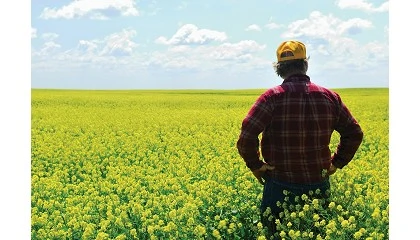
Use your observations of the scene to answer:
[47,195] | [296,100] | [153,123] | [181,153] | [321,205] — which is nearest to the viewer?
[296,100]

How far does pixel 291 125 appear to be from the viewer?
4.21m

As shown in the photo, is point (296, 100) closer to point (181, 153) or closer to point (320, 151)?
point (320, 151)

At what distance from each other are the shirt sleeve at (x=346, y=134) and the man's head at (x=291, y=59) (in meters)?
0.42

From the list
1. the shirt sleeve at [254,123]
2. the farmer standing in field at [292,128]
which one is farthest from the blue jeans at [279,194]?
the shirt sleeve at [254,123]

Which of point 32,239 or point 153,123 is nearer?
point 32,239

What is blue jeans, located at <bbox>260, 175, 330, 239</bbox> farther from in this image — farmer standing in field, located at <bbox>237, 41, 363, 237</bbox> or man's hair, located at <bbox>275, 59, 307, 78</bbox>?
man's hair, located at <bbox>275, 59, 307, 78</bbox>

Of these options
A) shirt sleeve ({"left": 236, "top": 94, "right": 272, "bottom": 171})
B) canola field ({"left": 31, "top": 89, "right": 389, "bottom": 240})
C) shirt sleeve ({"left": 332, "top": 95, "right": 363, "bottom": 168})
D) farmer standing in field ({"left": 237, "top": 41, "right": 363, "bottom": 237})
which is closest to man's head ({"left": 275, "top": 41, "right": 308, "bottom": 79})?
farmer standing in field ({"left": 237, "top": 41, "right": 363, "bottom": 237})

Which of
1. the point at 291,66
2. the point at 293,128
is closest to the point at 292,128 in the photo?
the point at 293,128

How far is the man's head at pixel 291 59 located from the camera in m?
4.20

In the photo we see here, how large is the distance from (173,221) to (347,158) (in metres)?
1.52

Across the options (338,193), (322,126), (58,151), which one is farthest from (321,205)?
(58,151)

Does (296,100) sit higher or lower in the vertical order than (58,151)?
higher

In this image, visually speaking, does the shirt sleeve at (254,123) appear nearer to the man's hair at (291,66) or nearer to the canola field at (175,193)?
the man's hair at (291,66)

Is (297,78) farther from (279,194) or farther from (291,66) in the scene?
(279,194)
